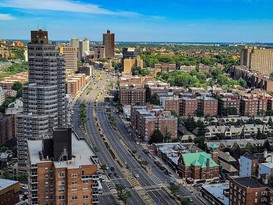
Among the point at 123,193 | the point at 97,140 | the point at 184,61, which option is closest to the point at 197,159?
the point at 123,193

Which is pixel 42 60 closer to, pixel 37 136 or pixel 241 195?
pixel 37 136

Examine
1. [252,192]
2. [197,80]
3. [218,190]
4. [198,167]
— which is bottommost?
[218,190]

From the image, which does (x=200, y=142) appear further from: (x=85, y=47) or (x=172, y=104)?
(x=85, y=47)

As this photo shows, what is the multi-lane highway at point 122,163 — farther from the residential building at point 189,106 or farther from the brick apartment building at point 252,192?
the residential building at point 189,106

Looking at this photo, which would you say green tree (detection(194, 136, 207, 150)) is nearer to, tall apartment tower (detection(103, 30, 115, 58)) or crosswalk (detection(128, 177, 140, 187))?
crosswalk (detection(128, 177, 140, 187))

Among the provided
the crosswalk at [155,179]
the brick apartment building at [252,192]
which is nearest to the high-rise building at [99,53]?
the crosswalk at [155,179]
